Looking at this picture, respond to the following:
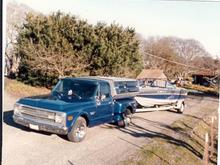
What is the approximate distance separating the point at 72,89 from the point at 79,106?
16 cm

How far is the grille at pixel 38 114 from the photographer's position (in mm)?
2264

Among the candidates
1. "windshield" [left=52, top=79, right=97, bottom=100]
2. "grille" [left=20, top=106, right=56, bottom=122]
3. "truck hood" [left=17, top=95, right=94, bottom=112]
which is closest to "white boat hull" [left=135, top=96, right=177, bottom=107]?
"windshield" [left=52, top=79, right=97, bottom=100]

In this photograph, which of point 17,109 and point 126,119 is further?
point 126,119

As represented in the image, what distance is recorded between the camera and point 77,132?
2381 millimetres

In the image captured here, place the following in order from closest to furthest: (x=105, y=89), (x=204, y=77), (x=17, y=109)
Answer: (x=204, y=77)
(x=17, y=109)
(x=105, y=89)

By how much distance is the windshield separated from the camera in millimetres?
2385

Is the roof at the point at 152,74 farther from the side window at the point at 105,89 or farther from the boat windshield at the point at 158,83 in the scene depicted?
the side window at the point at 105,89

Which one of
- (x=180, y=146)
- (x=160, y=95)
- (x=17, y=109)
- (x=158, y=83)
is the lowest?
(x=180, y=146)

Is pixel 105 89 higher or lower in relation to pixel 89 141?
higher

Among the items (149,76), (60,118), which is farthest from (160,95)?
(60,118)

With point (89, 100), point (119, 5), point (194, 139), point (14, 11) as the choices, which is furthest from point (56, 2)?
point (194, 139)

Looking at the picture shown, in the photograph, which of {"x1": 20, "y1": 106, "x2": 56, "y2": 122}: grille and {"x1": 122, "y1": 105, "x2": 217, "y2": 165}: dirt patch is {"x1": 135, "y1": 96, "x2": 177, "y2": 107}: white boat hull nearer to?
{"x1": 122, "y1": 105, "x2": 217, "y2": 165}: dirt patch

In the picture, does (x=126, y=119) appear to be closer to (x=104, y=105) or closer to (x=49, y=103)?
(x=104, y=105)

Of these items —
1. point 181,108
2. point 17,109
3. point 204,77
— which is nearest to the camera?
point 204,77
